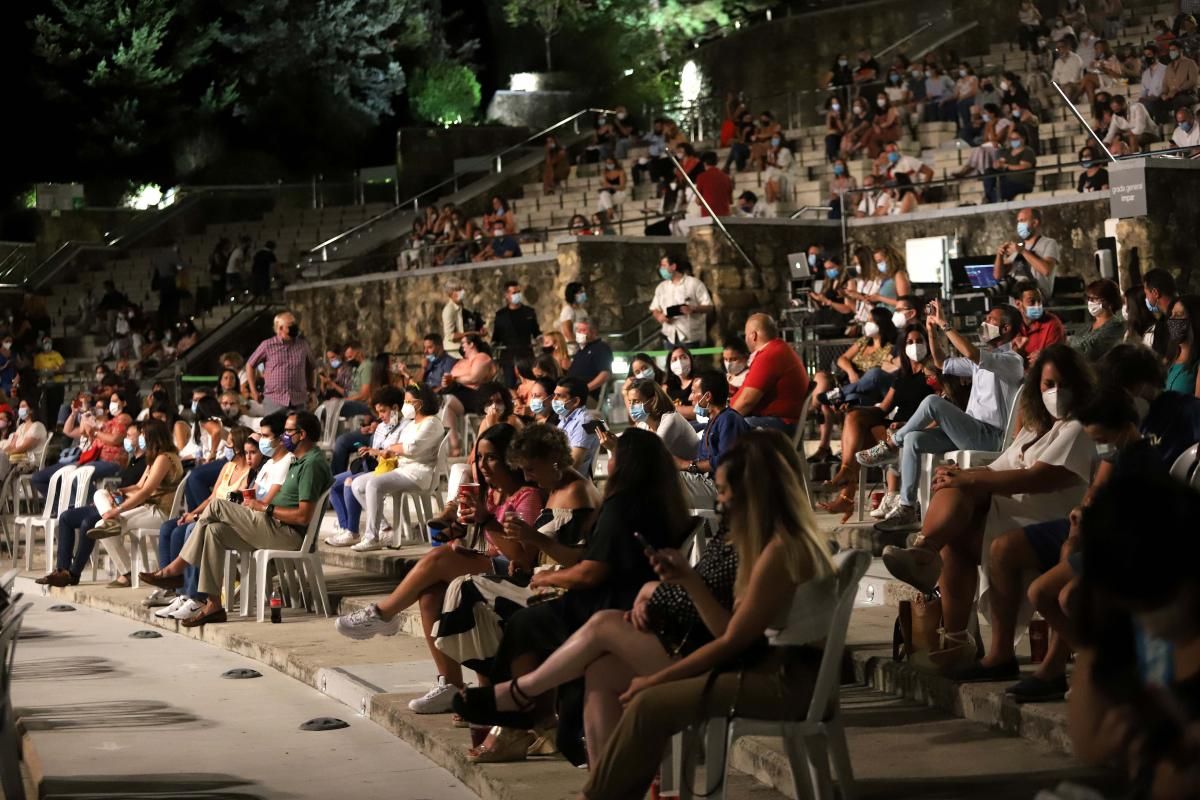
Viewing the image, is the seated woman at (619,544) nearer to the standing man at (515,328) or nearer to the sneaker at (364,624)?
the sneaker at (364,624)

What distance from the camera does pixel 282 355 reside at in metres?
13.2

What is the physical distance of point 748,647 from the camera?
4414mm

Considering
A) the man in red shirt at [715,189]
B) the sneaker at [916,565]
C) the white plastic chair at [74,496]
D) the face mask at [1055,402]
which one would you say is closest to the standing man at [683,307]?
the man in red shirt at [715,189]

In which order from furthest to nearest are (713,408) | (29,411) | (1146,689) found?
(29,411) → (713,408) → (1146,689)

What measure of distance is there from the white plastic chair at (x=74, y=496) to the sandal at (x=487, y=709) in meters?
7.96

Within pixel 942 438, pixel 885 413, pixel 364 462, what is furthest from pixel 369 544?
pixel 942 438

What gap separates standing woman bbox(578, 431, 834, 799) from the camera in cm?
425

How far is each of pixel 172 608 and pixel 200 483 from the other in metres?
1.36

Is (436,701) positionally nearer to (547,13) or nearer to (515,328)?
(515,328)

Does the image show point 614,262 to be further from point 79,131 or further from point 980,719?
point 79,131

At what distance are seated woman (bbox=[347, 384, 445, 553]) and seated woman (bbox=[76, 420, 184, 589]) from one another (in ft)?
4.57

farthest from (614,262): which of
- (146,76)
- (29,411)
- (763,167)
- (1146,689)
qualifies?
(146,76)

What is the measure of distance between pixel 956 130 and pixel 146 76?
20120 mm

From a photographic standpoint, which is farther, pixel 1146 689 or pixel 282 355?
pixel 282 355
